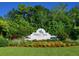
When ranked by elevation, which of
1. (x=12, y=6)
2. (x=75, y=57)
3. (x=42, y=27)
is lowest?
(x=75, y=57)

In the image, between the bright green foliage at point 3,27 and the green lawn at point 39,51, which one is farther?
the bright green foliage at point 3,27

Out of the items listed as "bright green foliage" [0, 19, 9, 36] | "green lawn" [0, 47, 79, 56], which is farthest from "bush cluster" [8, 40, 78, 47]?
"bright green foliage" [0, 19, 9, 36]

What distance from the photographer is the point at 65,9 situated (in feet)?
40.2

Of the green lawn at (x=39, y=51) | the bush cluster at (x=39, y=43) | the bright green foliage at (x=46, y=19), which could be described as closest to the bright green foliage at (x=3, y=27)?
the bright green foliage at (x=46, y=19)

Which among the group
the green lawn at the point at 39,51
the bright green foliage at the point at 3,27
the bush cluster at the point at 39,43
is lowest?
the green lawn at the point at 39,51

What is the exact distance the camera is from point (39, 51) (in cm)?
1162

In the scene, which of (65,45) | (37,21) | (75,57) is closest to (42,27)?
(37,21)

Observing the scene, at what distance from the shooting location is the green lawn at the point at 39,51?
11.3 m

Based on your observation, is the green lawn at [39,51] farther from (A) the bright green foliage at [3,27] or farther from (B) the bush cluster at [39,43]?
(A) the bright green foliage at [3,27]

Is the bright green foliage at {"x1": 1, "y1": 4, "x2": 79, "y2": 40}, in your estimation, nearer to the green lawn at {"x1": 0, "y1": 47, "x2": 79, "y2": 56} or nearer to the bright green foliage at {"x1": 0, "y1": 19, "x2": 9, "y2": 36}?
the bright green foliage at {"x1": 0, "y1": 19, "x2": 9, "y2": 36}

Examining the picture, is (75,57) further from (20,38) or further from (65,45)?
(20,38)

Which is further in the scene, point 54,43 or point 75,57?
point 54,43

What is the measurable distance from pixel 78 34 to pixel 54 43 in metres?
1.03

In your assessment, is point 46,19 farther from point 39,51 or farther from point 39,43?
point 39,51
